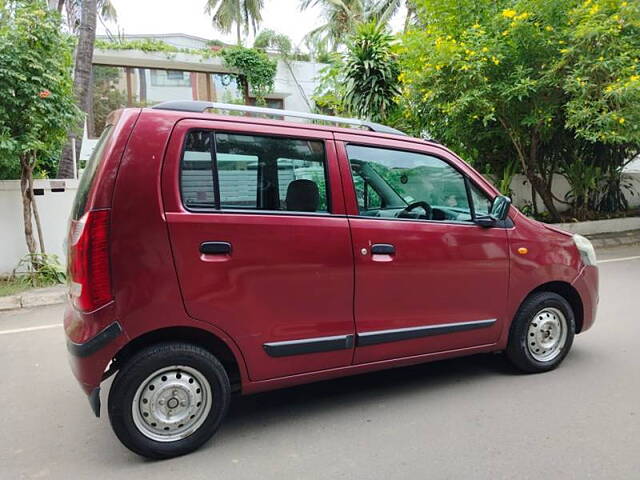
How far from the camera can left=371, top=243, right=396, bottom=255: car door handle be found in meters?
3.19

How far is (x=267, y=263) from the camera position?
2.91m

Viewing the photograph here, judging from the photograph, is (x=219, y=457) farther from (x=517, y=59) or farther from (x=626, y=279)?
(x=517, y=59)

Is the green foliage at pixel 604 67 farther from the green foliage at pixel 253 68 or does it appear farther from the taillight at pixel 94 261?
the green foliage at pixel 253 68

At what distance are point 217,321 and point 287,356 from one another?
19.8 inches

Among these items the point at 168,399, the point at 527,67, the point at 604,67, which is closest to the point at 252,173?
the point at 168,399

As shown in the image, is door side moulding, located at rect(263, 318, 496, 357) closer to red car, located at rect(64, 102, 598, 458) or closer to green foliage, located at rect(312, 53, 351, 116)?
red car, located at rect(64, 102, 598, 458)

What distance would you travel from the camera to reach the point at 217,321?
2.82m

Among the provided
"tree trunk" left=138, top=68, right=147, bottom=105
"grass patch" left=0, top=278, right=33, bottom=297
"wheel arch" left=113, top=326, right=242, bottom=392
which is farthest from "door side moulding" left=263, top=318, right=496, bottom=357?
"tree trunk" left=138, top=68, right=147, bottom=105

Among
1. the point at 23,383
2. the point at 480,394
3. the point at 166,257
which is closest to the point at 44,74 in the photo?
the point at 23,383

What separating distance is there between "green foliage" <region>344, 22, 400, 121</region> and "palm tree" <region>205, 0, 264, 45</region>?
56.6ft

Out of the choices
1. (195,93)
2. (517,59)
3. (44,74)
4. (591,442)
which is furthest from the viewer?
(195,93)

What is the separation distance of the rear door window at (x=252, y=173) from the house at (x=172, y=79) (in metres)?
16.2

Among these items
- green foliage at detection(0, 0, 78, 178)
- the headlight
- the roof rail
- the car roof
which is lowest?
the headlight

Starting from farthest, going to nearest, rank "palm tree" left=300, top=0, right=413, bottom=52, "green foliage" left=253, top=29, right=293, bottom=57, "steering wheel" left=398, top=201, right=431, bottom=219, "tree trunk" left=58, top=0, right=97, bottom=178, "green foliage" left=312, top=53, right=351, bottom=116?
"palm tree" left=300, top=0, right=413, bottom=52 < "green foliage" left=253, top=29, right=293, bottom=57 < "green foliage" left=312, top=53, right=351, bottom=116 < "tree trunk" left=58, top=0, right=97, bottom=178 < "steering wheel" left=398, top=201, right=431, bottom=219
